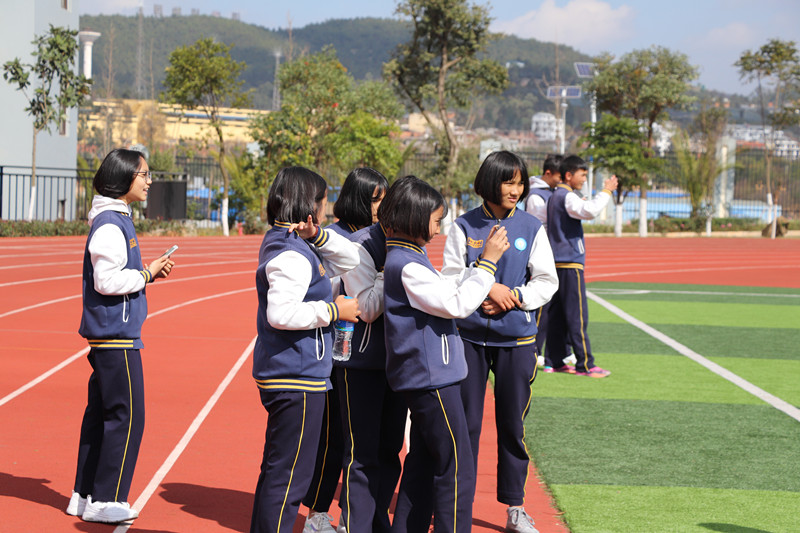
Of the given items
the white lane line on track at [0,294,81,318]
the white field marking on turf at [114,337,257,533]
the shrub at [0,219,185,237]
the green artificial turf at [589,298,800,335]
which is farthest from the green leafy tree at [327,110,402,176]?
the white field marking on turf at [114,337,257,533]

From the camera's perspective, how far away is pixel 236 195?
93.6ft

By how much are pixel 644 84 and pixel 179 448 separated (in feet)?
109

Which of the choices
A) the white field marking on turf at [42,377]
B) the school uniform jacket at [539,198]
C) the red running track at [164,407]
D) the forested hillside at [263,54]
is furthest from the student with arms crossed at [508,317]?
the forested hillside at [263,54]

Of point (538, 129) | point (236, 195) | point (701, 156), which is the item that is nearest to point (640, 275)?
point (236, 195)

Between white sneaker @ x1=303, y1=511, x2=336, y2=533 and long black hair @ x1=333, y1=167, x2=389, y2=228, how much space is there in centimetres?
137

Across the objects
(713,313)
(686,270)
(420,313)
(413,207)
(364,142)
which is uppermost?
(364,142)

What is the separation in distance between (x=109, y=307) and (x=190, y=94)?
954 inches

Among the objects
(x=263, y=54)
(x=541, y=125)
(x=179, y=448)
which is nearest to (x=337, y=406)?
(x=179, y=448)

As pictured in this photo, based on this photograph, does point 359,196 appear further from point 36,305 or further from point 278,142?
point 278,142

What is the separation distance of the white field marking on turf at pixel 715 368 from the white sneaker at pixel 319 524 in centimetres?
399

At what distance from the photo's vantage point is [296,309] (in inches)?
138

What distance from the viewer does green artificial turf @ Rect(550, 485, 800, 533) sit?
4434 mm

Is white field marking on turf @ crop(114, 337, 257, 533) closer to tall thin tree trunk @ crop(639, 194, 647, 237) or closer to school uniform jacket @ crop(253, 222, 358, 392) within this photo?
school uniform jacket @ crop(253, 222, 358, 392)

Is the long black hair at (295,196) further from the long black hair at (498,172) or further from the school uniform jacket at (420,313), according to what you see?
the long black hair at (498,172)
